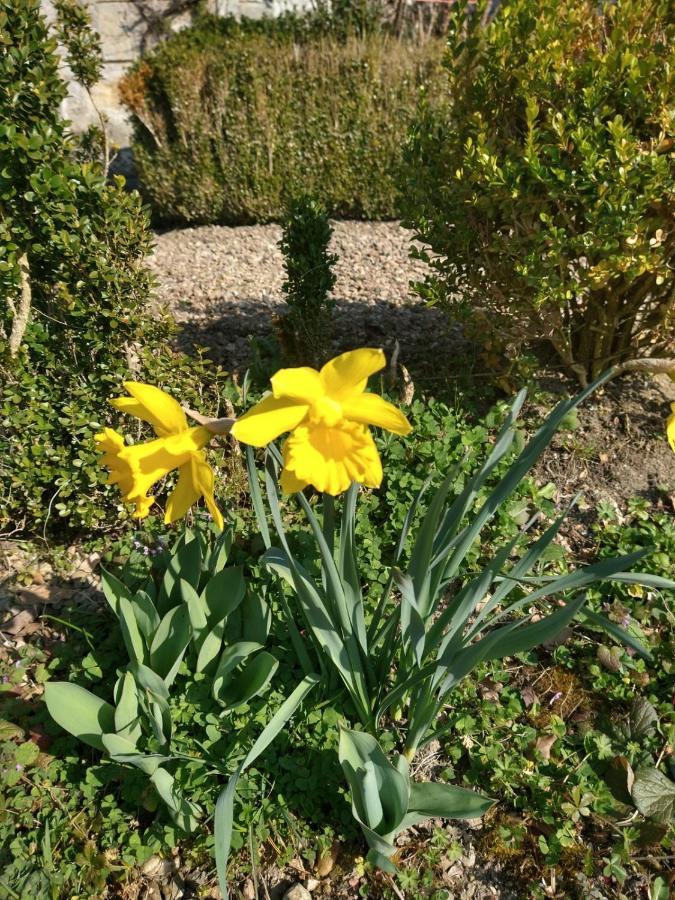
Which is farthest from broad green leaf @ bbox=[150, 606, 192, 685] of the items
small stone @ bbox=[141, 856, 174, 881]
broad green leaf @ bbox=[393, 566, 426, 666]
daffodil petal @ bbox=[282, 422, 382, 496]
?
daffodil petal @ bbox=[282, 422, 382, 496]

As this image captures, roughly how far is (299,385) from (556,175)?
75.3 inches

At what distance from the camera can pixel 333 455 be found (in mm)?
1080

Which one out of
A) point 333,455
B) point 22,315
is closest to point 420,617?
point 333,455

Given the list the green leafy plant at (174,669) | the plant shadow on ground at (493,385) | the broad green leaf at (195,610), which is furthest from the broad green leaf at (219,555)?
the plant shadow on ground at (493,385)

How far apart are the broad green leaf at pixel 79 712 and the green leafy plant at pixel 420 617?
2.09 ft

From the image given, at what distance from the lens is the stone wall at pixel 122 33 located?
7.66 metres

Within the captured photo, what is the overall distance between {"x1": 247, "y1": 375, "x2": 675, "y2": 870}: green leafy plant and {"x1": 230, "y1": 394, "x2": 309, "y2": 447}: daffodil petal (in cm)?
31

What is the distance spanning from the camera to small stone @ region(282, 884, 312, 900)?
1553mm

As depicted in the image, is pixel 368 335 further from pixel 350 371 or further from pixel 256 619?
pixel 350 371

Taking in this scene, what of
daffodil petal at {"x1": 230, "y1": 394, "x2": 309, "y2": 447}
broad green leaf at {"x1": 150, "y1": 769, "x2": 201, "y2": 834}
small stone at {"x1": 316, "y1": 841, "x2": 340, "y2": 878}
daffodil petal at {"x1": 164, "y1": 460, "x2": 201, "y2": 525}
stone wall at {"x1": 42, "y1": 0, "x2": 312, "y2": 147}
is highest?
stone wall at {"x1": 42, "y1": 0, "x2": 312, "y2": 147}

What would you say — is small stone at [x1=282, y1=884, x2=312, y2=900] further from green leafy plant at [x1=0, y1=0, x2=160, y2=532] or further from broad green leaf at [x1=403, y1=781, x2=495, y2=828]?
green leafy plant at [x1=0, y1=0, x2=160, y2=532]

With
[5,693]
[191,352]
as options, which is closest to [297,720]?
[5,693]

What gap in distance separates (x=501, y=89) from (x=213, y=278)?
9.53ft

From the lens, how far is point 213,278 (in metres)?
4.87
